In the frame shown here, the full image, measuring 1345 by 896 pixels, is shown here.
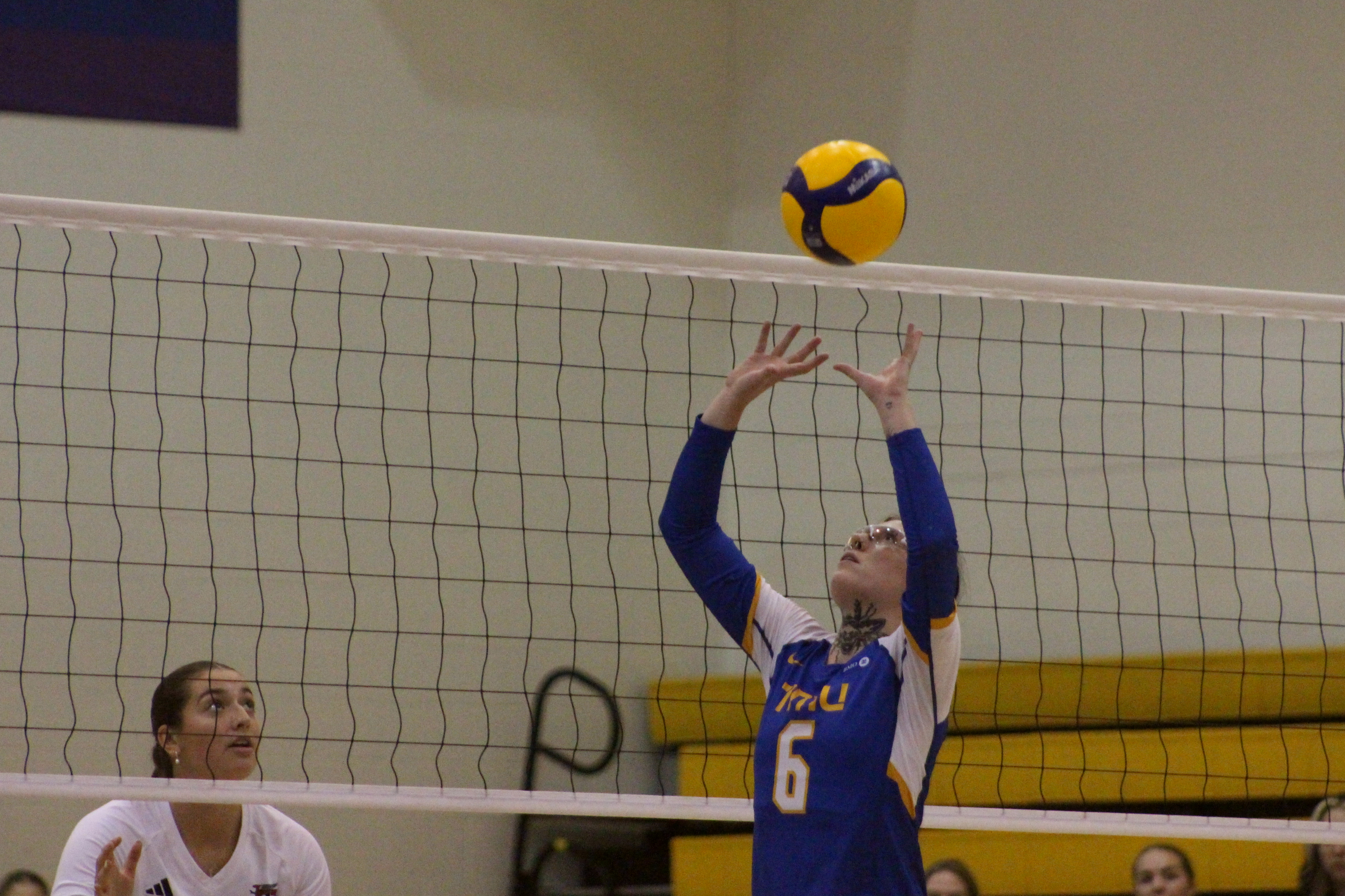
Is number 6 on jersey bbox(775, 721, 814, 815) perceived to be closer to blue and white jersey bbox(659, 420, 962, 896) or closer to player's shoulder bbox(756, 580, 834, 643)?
blue and white jersey bbox(659, 420, 962, 896)

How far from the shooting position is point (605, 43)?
353 inches

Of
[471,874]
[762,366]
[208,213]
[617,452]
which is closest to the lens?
[762,366]

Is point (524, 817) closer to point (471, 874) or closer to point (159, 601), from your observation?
point (471, 874)

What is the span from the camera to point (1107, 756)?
724 cm

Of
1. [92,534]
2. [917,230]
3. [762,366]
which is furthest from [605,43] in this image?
[762,366]

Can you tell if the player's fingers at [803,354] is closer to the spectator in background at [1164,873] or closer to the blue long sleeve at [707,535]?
the blue long sleeve at [707,535]

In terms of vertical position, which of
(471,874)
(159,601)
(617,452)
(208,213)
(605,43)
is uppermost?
(605,43)

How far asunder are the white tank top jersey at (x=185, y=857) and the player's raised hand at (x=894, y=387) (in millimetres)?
2391

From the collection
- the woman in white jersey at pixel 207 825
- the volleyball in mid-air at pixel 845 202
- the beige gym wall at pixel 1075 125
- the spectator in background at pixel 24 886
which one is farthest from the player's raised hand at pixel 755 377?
the beige gym wall at pixel 1075 125

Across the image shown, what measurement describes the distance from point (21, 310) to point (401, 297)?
1.82 meters

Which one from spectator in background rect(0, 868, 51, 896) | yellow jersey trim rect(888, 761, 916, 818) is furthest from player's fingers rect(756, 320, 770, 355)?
spectator in background rect(0, 868, 51, 896)

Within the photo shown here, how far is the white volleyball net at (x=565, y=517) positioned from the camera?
7.17 m

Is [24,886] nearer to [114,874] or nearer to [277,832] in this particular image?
[277,832]

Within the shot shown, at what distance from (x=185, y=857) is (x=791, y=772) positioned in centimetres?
205
